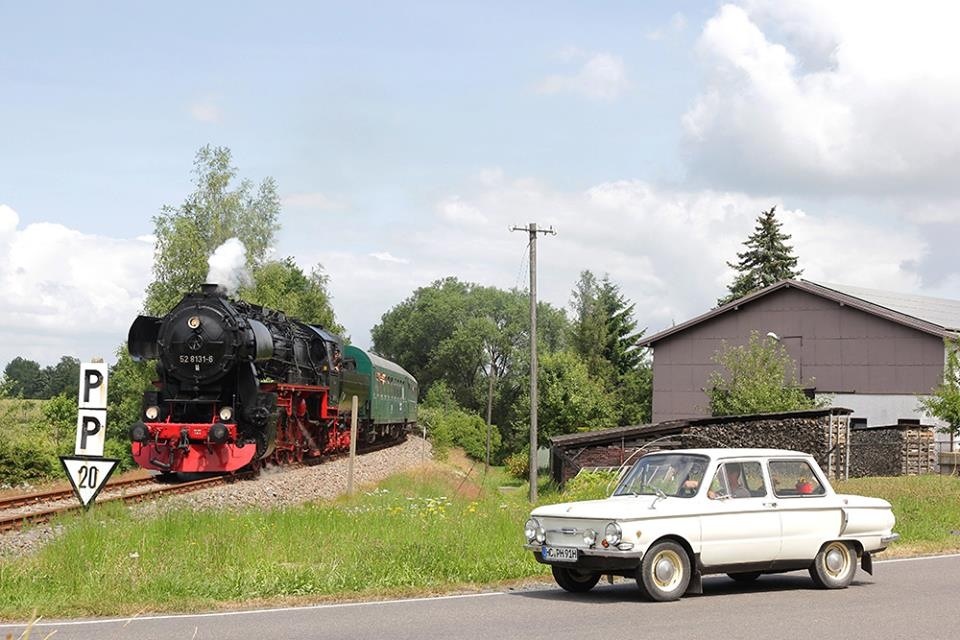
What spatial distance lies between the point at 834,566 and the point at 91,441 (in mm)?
8550

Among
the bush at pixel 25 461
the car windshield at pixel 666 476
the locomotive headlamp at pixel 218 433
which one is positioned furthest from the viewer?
the bush at pixel 25 461

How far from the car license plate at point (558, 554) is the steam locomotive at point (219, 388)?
51.9 feet

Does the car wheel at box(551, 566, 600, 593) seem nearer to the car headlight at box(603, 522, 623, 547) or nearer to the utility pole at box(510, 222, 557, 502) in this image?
the car headlight at box(603, 522, 623, 547)

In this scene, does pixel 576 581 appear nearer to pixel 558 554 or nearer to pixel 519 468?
pixel 558 554

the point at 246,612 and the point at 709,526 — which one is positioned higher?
the point at 709,526

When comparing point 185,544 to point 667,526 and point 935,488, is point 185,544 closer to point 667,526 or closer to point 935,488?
point 667,526

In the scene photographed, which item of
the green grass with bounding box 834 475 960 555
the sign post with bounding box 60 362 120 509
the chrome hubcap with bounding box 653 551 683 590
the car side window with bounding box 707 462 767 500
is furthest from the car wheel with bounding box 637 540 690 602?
→ the sign post with bounding box 60 362 120 509

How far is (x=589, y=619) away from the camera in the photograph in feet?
35.1

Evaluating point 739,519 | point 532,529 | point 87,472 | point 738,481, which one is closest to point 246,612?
point 532,529

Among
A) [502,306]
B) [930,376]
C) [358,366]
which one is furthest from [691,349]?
[502,306]

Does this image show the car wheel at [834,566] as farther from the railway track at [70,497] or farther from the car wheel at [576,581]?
the railway track at [70,497]

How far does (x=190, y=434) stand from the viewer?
2714cm

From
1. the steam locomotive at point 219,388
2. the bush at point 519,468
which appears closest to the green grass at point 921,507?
the steam locomotive at point 219,388

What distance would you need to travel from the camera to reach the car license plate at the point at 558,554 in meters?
11.9
